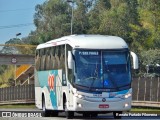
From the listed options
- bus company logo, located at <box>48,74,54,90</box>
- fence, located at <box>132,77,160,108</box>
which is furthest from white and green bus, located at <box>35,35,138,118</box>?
fence, located at <box>132,77,160,108</box>

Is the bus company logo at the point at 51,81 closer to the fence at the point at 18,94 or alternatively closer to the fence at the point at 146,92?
the fence at the point at 146,92

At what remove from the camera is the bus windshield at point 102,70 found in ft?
83.1

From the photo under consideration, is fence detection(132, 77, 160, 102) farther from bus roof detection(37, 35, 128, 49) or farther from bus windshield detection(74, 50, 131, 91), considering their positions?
bus windshield detection(74, 50, 131, 91)

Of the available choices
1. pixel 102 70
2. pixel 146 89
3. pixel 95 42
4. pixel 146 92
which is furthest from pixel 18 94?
pixel 102 70

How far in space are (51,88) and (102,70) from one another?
5.26m

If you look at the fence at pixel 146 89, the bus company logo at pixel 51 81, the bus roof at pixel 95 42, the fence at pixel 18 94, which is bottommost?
the fence at pixel 18 94

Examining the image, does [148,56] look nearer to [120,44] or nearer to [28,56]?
[28,56]

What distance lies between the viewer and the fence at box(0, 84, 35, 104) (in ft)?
212

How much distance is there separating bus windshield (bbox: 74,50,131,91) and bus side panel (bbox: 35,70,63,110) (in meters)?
2.62

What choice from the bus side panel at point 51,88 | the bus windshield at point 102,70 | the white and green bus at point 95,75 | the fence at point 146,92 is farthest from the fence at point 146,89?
the bus windshield at point 102,70

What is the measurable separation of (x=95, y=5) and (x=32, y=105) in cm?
8212

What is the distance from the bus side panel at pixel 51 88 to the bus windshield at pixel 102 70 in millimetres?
2624

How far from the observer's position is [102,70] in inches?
1003

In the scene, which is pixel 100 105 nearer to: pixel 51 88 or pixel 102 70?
pixel 102 70
